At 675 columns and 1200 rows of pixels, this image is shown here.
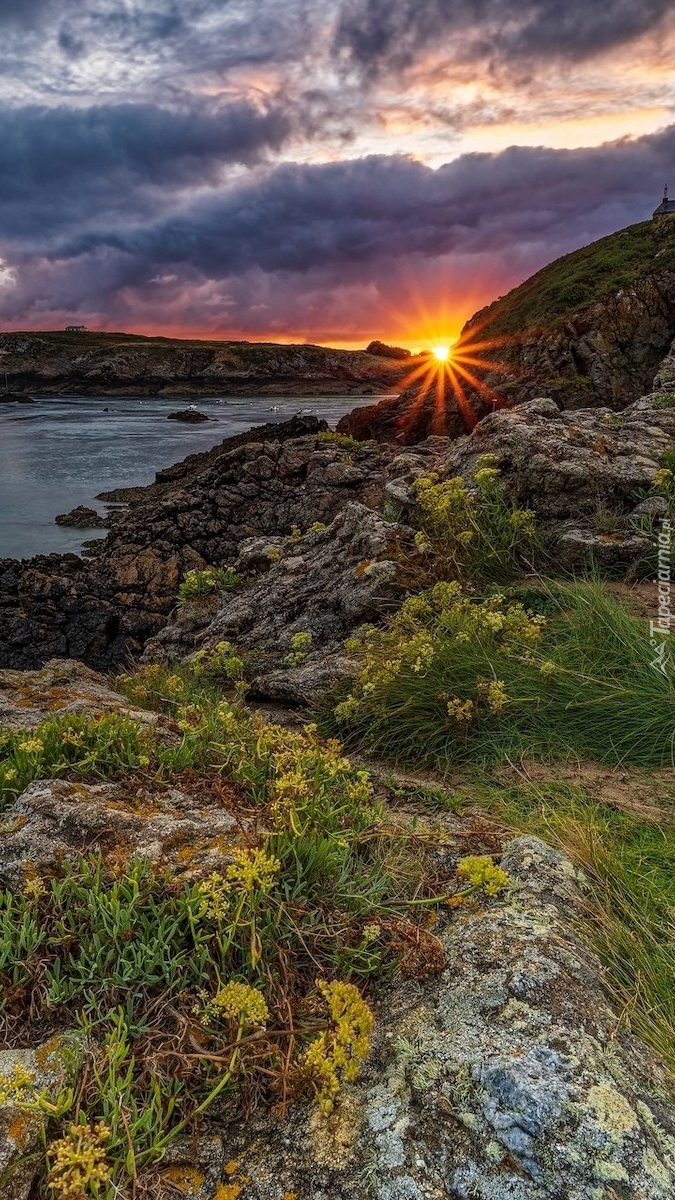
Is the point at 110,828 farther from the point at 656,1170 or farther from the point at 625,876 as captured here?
the point at 625,876

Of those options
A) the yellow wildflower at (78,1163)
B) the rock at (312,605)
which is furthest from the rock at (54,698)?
the yellow wildflower at (78,1163)

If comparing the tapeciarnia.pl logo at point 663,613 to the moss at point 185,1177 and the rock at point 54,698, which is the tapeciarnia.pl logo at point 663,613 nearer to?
the rock at point 54,698

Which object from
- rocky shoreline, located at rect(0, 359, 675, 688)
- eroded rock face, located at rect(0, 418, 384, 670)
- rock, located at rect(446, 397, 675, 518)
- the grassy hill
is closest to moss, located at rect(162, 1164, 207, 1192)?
rocky shoreline, located at rect(0, 359, 675, 688)

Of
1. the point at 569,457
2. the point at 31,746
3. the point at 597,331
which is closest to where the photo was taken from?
the point at 31,746

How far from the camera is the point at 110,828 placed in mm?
2252

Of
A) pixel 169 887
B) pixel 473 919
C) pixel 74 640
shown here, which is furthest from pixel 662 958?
pixel 74 640

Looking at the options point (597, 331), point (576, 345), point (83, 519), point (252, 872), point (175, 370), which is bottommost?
point (83, 519)

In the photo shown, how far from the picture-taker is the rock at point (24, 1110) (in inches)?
51.2

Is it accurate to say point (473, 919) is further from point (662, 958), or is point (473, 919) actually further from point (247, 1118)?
point (247, 1118)

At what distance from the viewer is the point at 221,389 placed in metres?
118

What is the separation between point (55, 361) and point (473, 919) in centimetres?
14400

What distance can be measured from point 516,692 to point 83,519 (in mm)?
22458

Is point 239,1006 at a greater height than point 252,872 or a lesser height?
lesser

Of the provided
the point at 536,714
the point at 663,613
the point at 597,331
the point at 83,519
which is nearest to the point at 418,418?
the point at 83,519
